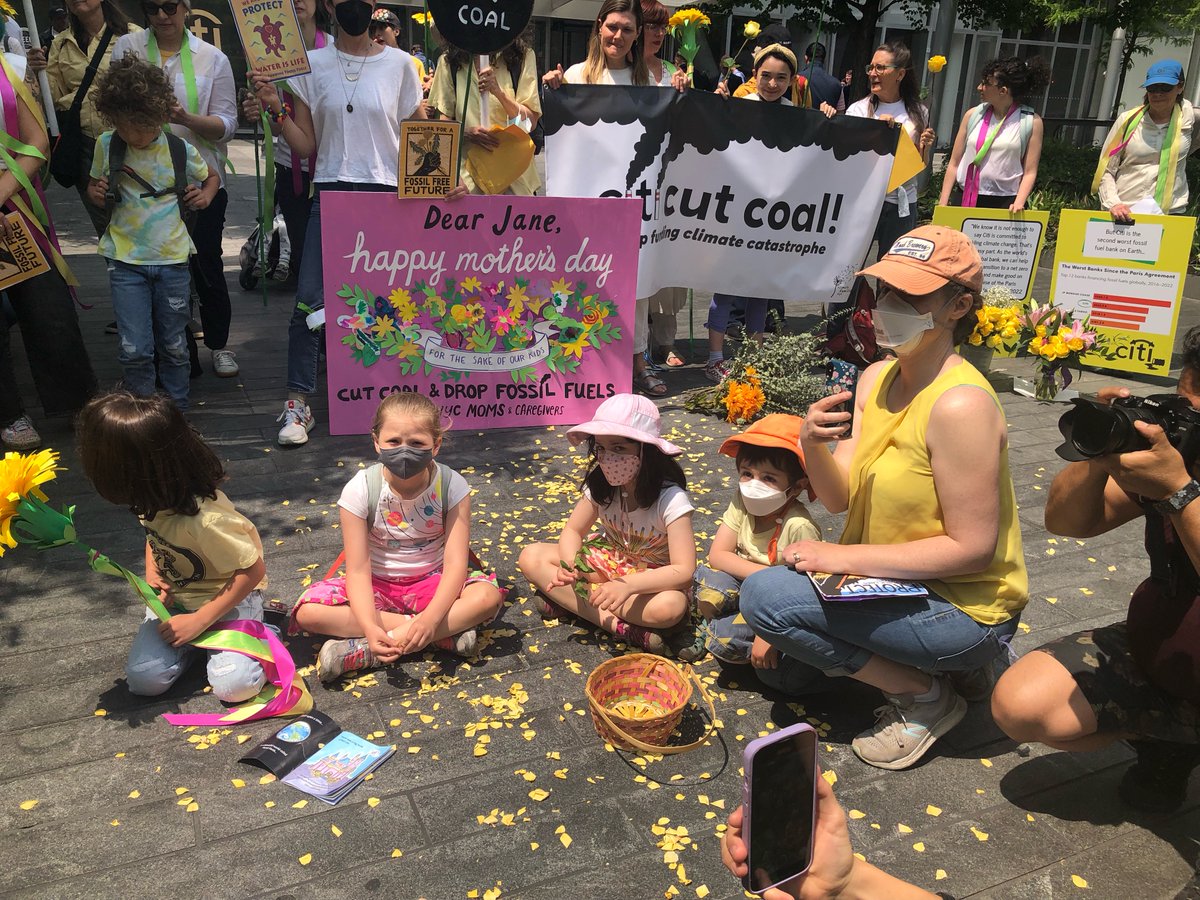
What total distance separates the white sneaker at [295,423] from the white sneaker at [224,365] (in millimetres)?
1046

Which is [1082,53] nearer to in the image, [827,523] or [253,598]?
[827,523]

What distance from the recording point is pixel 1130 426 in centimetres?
196

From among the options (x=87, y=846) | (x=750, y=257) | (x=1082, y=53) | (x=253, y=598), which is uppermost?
(x=1082, y=53)

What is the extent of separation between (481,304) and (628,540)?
2315 mm

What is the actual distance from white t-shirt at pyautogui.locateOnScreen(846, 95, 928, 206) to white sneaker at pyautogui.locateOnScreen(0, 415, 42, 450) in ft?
17.5

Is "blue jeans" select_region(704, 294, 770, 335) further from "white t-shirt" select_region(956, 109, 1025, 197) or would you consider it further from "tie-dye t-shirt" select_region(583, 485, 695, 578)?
"tie-dye t-shirt" select_region(583, 485, 695, 578)

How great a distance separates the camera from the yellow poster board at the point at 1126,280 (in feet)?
22.5

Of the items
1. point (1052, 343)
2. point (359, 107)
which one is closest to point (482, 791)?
point (359, 107)

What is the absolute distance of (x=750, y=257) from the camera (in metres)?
6.29

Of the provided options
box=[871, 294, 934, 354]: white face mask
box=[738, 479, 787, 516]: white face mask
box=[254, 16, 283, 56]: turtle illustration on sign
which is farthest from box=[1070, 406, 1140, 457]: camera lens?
box=[254, 16, 283, 56]: turtle illustration on sign

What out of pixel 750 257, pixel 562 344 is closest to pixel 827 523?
pixel 562 344

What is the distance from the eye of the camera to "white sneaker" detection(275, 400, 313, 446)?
511cm

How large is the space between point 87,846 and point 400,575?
124cm

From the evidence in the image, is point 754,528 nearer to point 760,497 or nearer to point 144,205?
point 760,497
